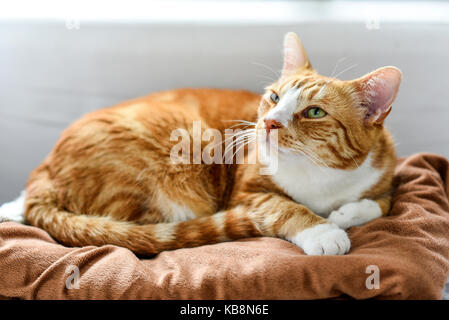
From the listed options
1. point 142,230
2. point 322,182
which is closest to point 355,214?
point 322,182

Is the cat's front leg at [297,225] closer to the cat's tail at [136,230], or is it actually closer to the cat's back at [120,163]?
the cat's tail at [136,230]

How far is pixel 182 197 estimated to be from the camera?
1585mm

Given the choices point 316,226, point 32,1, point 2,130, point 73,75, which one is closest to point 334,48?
point 316,226

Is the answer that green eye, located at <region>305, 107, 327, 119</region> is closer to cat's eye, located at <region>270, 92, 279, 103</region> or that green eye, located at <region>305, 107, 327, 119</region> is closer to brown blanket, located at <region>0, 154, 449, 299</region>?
cat's eye, located at <region>270, 92, 279, 103</region>

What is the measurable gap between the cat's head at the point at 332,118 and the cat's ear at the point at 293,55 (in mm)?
190

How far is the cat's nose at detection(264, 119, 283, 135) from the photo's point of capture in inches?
53.6

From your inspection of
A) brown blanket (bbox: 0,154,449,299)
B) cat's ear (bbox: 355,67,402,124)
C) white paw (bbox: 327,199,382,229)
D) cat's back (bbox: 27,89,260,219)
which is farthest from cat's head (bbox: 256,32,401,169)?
cat's back (bbox: 27,89,260,219)

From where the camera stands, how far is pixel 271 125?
1369 millimetres

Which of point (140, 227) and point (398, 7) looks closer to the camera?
point (140, 227)

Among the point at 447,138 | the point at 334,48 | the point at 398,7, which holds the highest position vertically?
the point at 398,7

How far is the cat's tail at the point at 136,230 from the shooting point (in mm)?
1431

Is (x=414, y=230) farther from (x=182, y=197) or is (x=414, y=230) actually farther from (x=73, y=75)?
(x=73, y=75)

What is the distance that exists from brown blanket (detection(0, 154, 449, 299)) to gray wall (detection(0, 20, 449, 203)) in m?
0.78

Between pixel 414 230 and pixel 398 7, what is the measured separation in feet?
4.10
